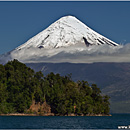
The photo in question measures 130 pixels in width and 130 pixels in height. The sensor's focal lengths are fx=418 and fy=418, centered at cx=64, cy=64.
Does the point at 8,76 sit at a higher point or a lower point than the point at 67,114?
higher

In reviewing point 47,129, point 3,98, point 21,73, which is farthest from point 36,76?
point 47,129

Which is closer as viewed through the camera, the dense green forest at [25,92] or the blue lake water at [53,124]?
the blue lake water at [53,124]

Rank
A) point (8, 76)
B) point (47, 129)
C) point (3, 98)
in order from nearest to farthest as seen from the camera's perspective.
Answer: point (47, 129) → point (3, 98) → point (8, 76)

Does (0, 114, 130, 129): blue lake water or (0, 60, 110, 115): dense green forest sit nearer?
(0, 114, 130, 129): blue lake water

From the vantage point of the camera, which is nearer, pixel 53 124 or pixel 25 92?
pixel 53 124

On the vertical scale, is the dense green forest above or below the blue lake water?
above

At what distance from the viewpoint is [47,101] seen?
653 feet

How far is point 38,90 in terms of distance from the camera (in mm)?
191125

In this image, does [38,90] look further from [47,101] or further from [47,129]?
[47,129]

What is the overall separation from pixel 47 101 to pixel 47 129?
10168cm

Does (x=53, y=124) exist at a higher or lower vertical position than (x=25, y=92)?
lower

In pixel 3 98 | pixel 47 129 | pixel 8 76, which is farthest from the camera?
pixel 8 76

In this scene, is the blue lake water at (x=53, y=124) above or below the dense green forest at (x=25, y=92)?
below

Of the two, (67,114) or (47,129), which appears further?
(67,114)
